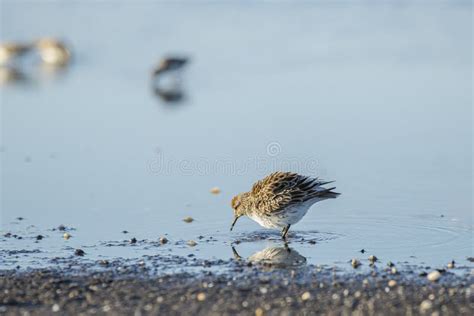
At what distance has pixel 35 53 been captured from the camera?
2605 centimetres

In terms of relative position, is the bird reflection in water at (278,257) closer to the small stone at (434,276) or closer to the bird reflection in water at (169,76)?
the small stone at (434,276)

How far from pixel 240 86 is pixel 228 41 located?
6804mm

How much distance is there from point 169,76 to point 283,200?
1145 centimetres

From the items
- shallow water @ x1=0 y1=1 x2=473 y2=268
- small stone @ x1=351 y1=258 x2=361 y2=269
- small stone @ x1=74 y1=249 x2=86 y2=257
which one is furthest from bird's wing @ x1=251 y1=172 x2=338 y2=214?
small stone @ x1=74 y1=249 x2=86 y2=257

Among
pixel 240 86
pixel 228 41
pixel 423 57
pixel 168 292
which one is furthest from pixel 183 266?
pixel 228 41

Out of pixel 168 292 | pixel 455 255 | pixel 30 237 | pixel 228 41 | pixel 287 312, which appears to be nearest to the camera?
pixel 287 312

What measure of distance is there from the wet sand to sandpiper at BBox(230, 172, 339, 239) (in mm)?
1446

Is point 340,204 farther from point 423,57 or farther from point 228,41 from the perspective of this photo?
point 228,41

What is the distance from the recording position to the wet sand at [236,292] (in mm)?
7422

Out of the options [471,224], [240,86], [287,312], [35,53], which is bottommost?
[287,312]

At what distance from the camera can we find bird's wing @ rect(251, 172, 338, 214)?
33.1 ft

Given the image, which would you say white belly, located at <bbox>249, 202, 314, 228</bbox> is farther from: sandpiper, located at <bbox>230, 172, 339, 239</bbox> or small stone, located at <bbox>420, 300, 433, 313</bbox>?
small stone, located at <bbox>420, 300, 433, 313</bbox>

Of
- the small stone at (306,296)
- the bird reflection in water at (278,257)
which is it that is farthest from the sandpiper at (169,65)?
the small stone at (306,296)

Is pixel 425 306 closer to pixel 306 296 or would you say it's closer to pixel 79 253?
pixel 306 296
